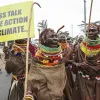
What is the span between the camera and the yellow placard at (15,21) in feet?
16.9

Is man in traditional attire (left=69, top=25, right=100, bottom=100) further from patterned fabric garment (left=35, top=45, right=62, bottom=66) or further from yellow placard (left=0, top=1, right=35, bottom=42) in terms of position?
yellow placard (left=0, top=1, right=35, bottom=42)

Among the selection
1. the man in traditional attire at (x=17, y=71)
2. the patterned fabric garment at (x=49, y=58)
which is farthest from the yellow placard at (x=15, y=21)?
the man in traditional attire at (x=17, y=71)

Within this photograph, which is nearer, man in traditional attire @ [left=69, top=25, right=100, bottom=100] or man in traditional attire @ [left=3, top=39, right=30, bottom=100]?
man in traditional attire @ [left=69, top=25, right=100, bottom=100]

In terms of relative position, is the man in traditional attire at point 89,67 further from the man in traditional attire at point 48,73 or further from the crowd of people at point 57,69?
the man in traditional attire at point 48,73

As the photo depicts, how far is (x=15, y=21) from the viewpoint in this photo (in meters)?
5.35

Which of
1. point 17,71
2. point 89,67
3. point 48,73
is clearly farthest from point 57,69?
point 17,71

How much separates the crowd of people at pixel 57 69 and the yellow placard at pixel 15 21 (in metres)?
0.37

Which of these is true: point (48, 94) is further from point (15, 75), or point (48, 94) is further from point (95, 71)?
point (15, 75)

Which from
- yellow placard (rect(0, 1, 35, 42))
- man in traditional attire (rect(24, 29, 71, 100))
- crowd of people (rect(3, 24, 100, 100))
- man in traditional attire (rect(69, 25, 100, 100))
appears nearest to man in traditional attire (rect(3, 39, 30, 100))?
crowd of people (rect(3, 24, 100, 100))

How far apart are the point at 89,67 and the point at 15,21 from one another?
53.2 inches

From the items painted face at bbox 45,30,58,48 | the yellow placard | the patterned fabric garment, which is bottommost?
the patterned fabric garment

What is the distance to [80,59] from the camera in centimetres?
529

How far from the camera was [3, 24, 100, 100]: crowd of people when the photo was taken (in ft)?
14.8

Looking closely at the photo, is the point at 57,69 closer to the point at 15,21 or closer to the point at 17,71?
the point at 15,21
